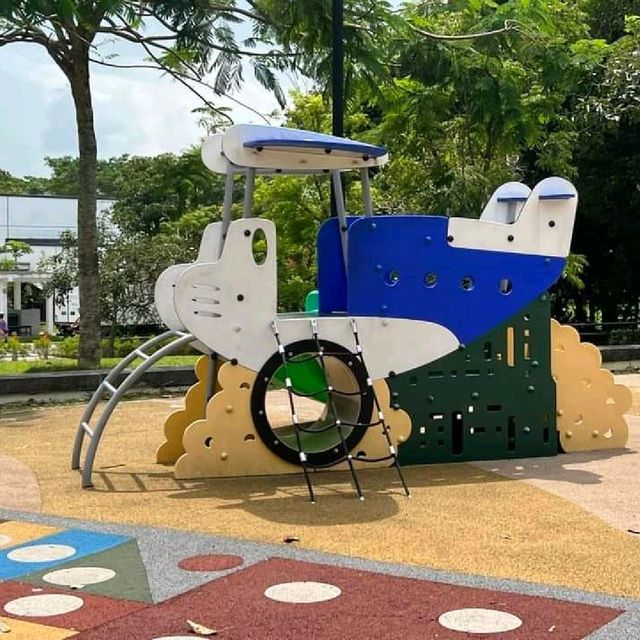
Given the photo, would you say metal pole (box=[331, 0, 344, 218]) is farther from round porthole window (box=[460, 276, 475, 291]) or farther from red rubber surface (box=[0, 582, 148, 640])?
red rubber surface (box=[0, 582, 148, 640])

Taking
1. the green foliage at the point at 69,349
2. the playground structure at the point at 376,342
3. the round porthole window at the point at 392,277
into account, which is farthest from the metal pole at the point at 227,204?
the green foliage at the point at 69,349

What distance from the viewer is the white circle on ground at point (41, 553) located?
17.2 ft

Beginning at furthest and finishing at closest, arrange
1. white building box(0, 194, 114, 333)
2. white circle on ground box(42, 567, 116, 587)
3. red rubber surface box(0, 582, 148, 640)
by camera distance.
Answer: white building box(0, 194, 114, 333)
white circle on ground box(42, 567, 116, 587)
red rubber surface box(0, 582, 148, 640)

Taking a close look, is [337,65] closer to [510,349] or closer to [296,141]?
[296,141]

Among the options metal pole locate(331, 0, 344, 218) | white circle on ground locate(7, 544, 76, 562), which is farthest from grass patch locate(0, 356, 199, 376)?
white circle on ground locate(7, 544, 76, 562)

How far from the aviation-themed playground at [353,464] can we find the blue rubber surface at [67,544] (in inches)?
0.8

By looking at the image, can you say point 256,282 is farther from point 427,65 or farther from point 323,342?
point 427,65

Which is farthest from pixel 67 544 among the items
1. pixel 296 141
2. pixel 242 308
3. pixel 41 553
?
pixel 296 141

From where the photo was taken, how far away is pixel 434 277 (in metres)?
8.45

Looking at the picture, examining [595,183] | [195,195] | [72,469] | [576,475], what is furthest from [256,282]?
[195,195]

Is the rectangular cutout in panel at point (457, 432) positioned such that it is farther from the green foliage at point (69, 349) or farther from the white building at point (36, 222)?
the white building at point (36, 222)

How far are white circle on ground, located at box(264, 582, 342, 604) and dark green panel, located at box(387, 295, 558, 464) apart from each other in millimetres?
3788

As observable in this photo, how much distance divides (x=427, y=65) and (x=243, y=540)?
11430 mm

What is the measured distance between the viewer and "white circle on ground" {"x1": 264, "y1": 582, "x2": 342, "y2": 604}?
14.6 feet
